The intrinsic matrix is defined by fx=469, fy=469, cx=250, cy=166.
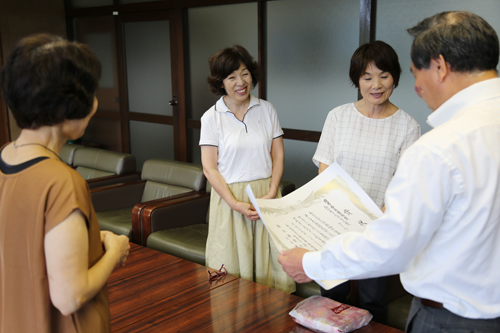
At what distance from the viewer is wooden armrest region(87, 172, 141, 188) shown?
4.65 m

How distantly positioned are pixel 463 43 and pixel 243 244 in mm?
1771

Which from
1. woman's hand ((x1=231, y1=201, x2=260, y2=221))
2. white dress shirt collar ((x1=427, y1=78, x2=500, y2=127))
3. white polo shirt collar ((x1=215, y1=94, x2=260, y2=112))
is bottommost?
woman's hand ((x1=231, y1=201, x2=260, y2=221))

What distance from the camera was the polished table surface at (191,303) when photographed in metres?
1.78

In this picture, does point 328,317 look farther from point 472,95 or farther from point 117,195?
point 117,195

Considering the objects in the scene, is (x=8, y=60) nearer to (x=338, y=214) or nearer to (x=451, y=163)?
(x=451, y=163)

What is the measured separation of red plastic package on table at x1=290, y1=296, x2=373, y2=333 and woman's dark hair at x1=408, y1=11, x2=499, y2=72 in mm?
1008

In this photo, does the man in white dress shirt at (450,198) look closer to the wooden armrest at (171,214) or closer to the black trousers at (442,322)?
the black trousers at (442,322)

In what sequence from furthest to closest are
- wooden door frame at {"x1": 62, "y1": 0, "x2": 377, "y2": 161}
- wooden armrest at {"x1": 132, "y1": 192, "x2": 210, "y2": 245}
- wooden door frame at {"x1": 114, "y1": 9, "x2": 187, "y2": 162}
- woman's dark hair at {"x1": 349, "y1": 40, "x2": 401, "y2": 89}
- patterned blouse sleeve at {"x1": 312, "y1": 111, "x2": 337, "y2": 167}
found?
wooden door frame at {"x1": 114, "y1": 9, "x2": 187, "y2": 162}
wooden door frame at {"x1": 62, "y1": 0, "x2": 377, "y2": 161}
wooden armrest at {"x1": 132, "y1": 192, "x2": 210, "y2": 245}
patterned blouse sleeve at {"x1": 312, "y1": 111, "x2": 337, "y2": 167}
woman's dark hair at {"x1": 349, "y1": 40, "x2": 401, "y2": 89}

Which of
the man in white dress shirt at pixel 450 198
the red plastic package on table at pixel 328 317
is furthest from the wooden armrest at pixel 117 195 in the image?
the man in white dress shirt at pixel 450 198

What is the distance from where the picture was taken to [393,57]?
7.29ft

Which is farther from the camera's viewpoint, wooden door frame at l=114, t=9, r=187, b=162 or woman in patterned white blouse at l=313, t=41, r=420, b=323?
wooden door frame at l=114, t=9, r=187, b=162

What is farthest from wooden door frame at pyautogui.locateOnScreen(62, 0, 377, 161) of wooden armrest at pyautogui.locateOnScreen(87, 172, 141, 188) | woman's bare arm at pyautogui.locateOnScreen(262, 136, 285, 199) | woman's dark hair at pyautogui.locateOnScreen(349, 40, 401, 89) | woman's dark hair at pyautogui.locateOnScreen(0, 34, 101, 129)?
woman's dark hair at pyautogui.locateOnScreen(0, 34, 101, 129)

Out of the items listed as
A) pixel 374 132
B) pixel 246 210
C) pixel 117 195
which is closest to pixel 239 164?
pixel 246 210

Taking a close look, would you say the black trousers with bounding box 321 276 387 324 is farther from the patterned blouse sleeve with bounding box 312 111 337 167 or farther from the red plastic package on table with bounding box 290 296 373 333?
the patterned blouse sleeve with bounding box 312 111 337 167
